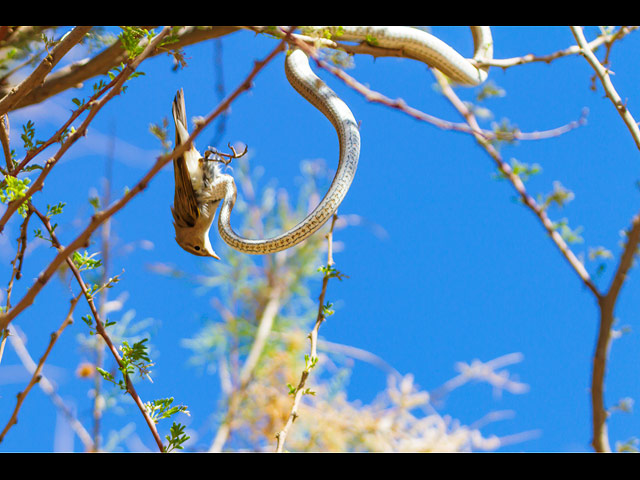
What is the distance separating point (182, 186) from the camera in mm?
2418

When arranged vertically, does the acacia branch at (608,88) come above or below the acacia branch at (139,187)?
above

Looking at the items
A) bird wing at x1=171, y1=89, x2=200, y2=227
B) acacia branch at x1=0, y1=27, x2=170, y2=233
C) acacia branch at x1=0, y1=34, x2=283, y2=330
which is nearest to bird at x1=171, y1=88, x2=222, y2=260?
bird wing at x1=171, y1=89, x2=200, y2=227

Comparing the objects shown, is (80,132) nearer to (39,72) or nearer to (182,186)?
(39,72)

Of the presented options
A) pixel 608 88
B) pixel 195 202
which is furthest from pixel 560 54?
pixel 195 202

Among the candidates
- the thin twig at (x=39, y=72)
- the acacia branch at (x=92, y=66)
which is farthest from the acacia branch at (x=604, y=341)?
the acacia branch at (x=92, y=66)

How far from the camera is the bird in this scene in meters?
2.43

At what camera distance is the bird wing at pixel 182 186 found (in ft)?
7.36

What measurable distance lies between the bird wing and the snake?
14 cm

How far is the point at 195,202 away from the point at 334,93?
0.72 metres

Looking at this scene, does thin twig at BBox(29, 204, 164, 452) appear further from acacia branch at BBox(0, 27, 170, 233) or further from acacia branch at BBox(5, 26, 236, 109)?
acacia branch at BBox(5, 26, 236, 109)

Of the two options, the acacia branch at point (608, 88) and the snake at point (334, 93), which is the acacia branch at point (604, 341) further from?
→ the snake at point (334, 93)
